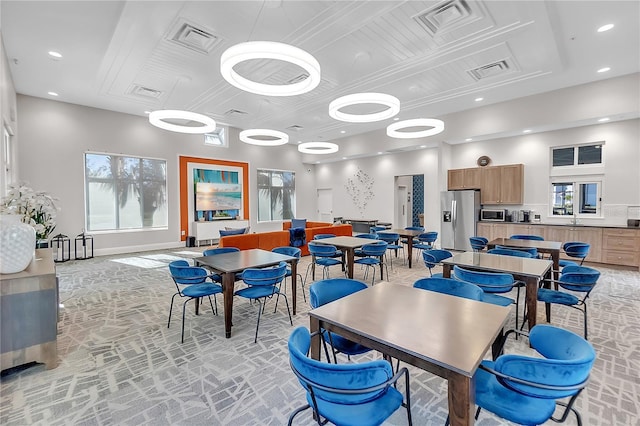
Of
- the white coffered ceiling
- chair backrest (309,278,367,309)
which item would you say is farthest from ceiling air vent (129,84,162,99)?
chair backrest (309,278,367,309)

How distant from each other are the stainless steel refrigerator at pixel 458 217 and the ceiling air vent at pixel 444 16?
518 cm

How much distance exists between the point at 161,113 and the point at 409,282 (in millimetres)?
6158

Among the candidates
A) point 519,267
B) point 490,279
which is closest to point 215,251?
point 490,279

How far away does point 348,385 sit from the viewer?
125 centimetres

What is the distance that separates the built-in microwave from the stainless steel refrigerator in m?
0.15

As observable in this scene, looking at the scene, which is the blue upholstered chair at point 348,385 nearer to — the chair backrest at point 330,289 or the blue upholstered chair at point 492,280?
the chair backrest at point 330,289

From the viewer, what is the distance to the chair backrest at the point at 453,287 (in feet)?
7.55

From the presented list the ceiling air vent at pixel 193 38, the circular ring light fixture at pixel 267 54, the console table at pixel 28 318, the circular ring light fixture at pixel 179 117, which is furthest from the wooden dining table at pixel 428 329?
the circular ring light fixture at pixel 179 117

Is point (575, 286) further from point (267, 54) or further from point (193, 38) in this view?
point (193, 38)

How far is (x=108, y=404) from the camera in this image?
7.18 ft

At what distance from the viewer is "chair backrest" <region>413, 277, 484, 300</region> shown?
2303 mm

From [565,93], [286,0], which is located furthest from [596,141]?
[286,0]

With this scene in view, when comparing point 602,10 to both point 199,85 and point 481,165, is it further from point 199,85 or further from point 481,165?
point 199,85

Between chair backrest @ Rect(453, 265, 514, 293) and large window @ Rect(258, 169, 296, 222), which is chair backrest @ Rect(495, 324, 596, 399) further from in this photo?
large window @ Rect(258, 169, 296, 222)
